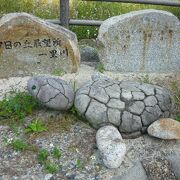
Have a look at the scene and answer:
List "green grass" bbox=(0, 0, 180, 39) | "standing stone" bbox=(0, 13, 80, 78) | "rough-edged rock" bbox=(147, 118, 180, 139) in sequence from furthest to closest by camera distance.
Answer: "green grass" bbox=(0, 0, 180, 39) < "standing stone" bbox=(0, 13, 80, 78) < "rough-edged rock" bbox=(147, 118, 180, 139)

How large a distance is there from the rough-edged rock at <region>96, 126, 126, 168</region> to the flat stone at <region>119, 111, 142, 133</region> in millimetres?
145

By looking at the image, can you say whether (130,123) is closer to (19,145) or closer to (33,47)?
(19,145)

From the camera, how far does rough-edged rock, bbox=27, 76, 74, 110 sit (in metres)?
4.07

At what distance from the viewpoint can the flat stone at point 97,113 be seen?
4.03 m

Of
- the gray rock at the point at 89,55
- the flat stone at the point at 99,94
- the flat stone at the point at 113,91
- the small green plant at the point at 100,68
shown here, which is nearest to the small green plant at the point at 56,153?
the flat stone at the point at 99,94

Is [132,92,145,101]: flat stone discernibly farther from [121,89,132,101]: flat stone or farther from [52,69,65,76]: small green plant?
[52,69,65,76]: small green plant

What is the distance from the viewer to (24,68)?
15.8 ft

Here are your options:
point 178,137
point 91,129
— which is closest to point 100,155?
point 91,129

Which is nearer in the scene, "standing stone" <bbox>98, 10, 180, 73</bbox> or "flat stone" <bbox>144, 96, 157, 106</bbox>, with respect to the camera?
"flat stone" <bbox>144, 96, 157, 106</bbox>

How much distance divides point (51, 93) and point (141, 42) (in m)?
1.33

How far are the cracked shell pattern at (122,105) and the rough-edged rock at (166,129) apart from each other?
0.14m

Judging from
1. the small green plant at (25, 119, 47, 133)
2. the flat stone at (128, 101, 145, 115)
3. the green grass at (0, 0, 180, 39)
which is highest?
the flat stone at (128, 101, 145, 115)

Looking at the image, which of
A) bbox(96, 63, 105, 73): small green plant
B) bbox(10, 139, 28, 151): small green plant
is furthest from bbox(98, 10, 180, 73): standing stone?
bbox(10, 139, 28, 151): small green plant

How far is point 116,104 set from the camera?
407cm
